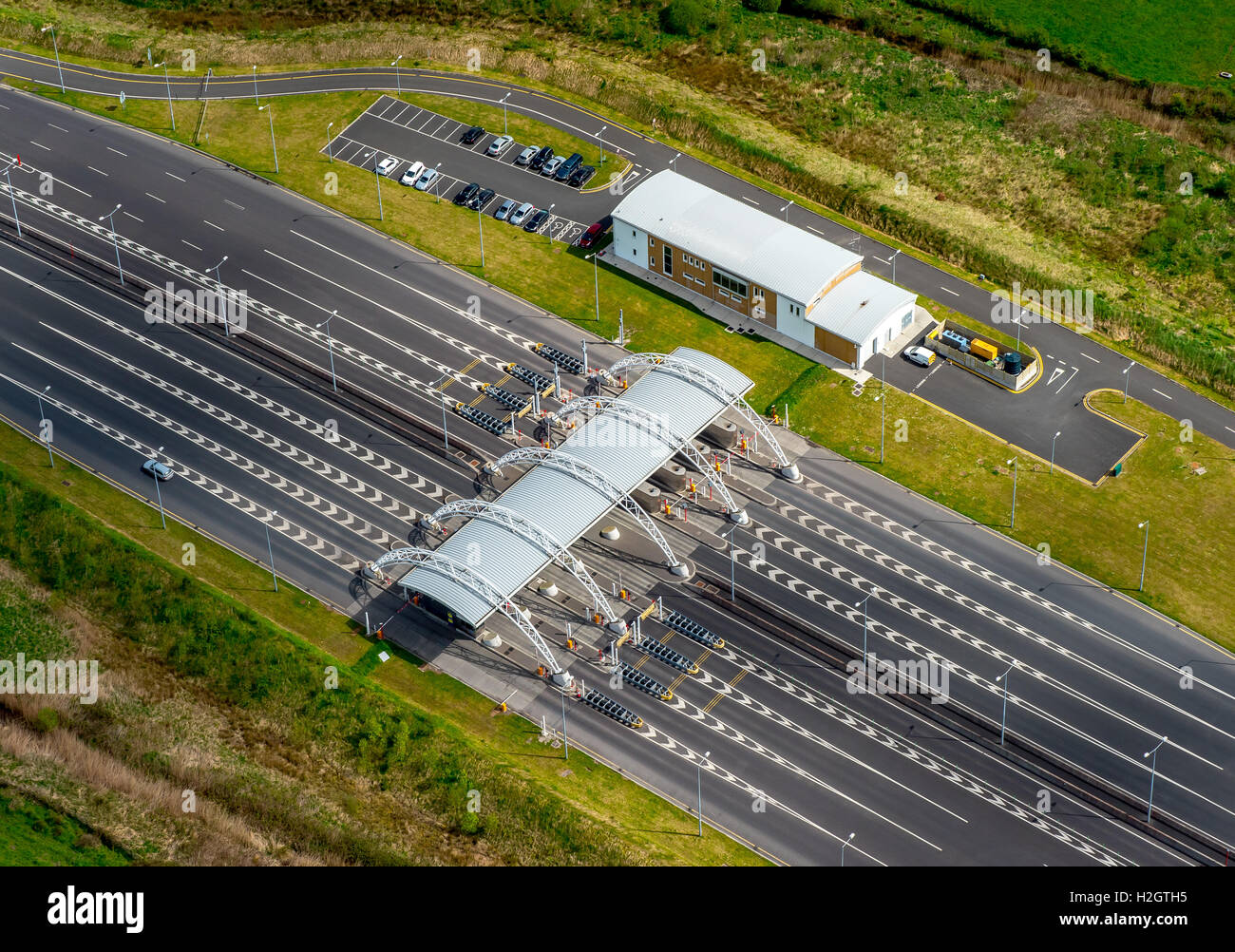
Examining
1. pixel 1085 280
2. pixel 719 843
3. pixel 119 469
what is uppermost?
pixel 1085 280

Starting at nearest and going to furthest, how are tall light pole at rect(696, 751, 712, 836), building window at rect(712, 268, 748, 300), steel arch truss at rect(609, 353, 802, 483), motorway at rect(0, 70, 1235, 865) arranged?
1. tall light pole at rect(696, 751, 712, 836)
2. motorway at rect(0, 70, 1235, 865)
3. steel arch truss at rect(609, 353, 802, 483)
4. building window at rect(712, 268, 748, 300)

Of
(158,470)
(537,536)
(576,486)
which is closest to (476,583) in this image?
(537,536)

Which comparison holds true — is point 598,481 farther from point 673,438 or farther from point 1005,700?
point 1005,700

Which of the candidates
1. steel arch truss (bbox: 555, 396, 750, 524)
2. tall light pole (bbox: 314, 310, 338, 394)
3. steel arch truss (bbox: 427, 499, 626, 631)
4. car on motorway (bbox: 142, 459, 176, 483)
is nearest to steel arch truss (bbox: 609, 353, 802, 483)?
steel arch truss (bbox: 555, 396, 750, 524)

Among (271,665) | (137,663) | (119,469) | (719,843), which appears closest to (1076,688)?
(719,843)

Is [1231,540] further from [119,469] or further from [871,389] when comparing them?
[119,469]

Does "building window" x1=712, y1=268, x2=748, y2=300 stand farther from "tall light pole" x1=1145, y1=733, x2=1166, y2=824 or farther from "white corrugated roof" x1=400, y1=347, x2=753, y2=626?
"tall light pole" x1=1145, y1=733, x2=1166, y2=824

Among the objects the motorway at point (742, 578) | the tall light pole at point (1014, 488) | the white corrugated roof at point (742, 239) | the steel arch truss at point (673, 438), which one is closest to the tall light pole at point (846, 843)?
the motorway at point (742, 578)
